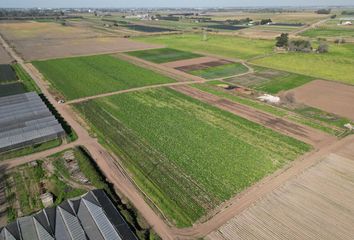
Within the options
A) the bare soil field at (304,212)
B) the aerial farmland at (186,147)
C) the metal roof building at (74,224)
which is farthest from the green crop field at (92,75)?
the bare soil field at (304,212)

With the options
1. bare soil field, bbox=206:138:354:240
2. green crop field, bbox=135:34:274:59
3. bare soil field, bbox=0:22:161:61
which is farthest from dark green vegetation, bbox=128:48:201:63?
bare soil field, bbox=206:138:354:240

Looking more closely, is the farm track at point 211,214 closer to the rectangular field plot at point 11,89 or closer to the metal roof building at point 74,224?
the metal roof building at point 74,224

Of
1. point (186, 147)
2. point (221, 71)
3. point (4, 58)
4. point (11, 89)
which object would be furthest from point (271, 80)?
point (4, 58)

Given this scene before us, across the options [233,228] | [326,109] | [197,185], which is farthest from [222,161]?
[326,109]

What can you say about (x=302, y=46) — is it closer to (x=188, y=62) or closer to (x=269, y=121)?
(x=188, y=62)

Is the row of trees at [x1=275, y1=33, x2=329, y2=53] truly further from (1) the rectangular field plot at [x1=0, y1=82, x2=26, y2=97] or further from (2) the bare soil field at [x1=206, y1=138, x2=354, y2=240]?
(1) the rectangular field plot at [x1=0, y1=82, x2=26, y2=97]

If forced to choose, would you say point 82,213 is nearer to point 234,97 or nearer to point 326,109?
point 234,97
